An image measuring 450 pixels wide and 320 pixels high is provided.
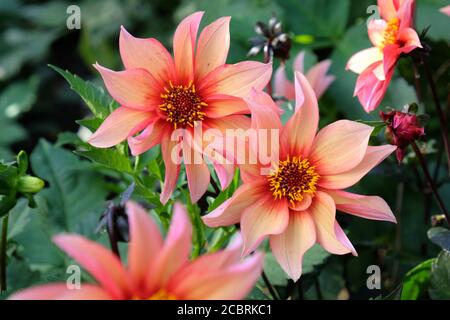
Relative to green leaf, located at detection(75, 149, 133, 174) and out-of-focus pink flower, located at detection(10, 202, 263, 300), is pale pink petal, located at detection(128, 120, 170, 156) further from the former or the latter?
out-of-focus pink flower, located at detection(10, 202, 263, 300)

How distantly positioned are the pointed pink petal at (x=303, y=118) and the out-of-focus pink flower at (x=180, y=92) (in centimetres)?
4

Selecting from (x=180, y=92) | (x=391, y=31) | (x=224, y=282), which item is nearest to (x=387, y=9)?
(x=391, y=31)

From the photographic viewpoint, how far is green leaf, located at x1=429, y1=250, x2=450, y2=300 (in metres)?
0.79

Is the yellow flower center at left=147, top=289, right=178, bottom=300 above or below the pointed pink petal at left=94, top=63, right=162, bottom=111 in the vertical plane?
below

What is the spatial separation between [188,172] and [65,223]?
15.1 inches

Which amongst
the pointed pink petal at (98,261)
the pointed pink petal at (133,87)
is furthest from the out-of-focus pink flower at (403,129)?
the pointed pink petal at (98,261)

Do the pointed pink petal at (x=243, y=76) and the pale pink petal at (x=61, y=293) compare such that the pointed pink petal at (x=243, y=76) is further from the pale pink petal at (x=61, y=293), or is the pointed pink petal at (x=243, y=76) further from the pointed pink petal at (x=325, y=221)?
the pale pink petal at (x=61, y=293)

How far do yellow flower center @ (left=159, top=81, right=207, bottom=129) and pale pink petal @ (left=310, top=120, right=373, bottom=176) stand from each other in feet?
0.44

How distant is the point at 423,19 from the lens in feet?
4.31

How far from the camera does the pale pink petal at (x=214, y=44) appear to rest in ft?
2.54

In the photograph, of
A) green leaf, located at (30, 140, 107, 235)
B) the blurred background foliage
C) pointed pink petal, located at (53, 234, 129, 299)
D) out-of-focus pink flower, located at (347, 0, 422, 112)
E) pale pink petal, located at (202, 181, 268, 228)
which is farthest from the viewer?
green leaf, located at (30, 140, 107, 235)

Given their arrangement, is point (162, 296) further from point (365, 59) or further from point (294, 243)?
point (365, 59)

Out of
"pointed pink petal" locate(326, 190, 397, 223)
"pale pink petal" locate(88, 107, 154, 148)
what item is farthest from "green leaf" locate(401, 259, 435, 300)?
"pale pink petal" locate(88, 107, 154, 148)

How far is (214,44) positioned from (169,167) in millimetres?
148
